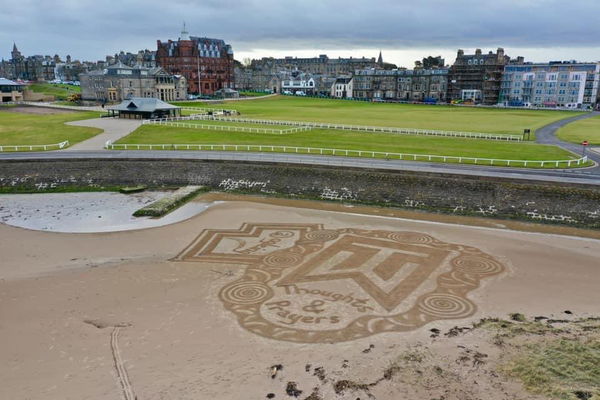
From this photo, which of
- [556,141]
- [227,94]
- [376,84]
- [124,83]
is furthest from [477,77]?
[124,83]

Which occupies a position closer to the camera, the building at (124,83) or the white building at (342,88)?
the building at (124,83)

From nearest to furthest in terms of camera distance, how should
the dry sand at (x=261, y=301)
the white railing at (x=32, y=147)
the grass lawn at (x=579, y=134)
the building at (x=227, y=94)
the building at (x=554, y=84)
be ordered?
the dry sand at (x=261, y=301) < the white railing at (x=32, y=147) < the grass lawn at (x=579, y=134) < the building at (x=554, y=84) < the building at (x=227, y=94)

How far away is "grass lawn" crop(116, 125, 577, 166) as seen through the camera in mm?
47831

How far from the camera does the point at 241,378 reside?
15508 mm

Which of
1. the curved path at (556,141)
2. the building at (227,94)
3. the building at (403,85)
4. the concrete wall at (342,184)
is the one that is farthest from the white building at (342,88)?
the concrete wall at (342,184)

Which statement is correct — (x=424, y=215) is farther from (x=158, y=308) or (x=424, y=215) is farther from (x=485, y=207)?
(x=158, y=308)

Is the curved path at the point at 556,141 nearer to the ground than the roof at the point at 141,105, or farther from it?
nearer to the ground

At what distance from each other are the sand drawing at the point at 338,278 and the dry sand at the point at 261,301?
10 centimetres

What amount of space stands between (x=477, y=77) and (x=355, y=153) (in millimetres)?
123039

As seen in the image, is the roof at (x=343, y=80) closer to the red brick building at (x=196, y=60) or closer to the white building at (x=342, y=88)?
the white building at (x=342, y=88)

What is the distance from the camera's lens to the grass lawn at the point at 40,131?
56750mm

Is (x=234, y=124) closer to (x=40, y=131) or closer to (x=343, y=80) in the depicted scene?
(x=40, y=131)

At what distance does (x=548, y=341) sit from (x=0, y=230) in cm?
3277

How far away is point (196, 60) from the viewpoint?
15400 cm
